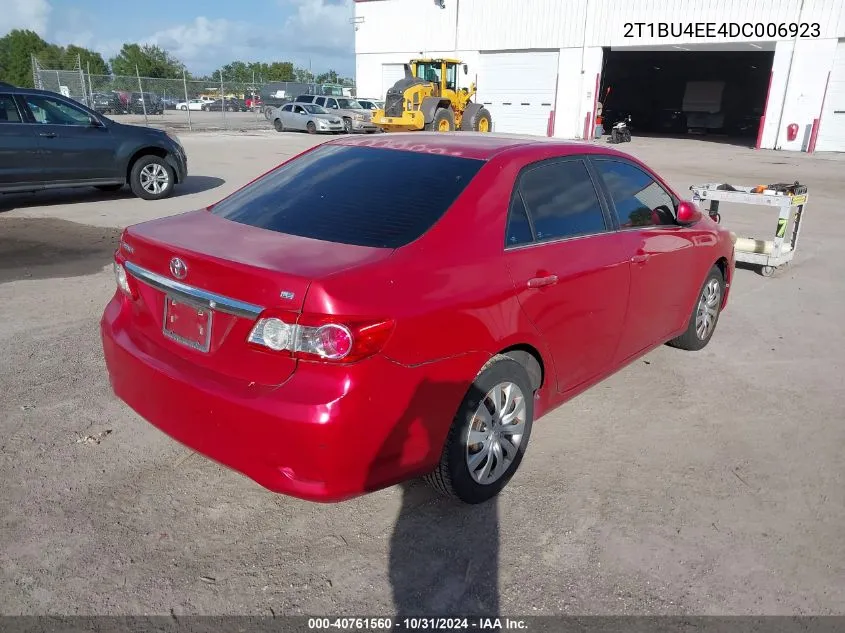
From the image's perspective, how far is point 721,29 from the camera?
29203mm

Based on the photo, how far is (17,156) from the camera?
31.7ft

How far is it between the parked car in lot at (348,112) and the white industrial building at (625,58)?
8.24m

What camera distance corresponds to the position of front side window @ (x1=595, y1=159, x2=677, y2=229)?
393cm

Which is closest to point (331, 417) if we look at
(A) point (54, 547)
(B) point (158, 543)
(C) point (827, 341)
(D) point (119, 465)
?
(B) point (158, 543)

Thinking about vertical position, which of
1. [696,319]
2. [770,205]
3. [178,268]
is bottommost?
[696,319]

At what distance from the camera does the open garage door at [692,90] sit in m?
41.2

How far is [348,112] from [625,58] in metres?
20.3

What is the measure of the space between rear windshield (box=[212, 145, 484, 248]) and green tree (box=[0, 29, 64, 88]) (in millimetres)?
72873

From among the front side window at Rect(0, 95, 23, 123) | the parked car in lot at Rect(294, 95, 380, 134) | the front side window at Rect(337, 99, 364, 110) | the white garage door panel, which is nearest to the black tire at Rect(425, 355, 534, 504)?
the front side window at Rect(0, 95, 23, 123)

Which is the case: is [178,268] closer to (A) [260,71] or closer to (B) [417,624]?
(B) [417,624]

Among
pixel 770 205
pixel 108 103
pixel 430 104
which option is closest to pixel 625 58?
pixel 430 104

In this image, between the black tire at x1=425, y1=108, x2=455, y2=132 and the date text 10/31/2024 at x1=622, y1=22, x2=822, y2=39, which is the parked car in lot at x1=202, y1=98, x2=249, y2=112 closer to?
the black tire at x1=425, y1=108, x2=455, y2=132

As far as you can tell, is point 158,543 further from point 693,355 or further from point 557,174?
point 693,355

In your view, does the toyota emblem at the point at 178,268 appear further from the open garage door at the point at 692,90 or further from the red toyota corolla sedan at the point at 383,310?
the open garage door at the point at 692,90
